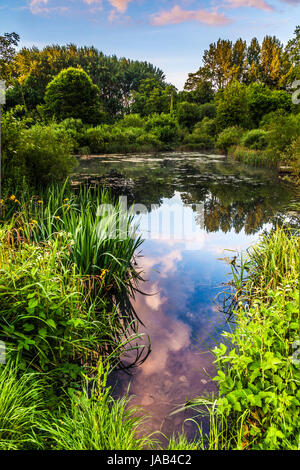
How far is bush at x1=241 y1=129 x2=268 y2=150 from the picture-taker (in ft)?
50.5

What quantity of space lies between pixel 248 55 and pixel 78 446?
4679 centimetres

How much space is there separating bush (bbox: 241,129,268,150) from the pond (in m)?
4.26

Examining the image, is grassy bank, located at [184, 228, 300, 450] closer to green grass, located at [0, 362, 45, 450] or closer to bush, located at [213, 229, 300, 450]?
bush, located at [213, 229, 300, 450]

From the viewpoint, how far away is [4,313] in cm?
187

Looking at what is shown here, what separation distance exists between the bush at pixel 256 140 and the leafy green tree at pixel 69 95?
610 inches

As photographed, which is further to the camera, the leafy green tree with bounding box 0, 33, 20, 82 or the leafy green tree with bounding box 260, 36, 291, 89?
the leafy green tree with bounding box 260, 36, 291, 89

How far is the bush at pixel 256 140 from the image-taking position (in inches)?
606

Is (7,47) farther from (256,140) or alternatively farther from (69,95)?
(69,95)

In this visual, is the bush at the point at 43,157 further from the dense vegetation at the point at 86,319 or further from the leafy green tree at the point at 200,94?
the leafy green tree at the point at 200,94

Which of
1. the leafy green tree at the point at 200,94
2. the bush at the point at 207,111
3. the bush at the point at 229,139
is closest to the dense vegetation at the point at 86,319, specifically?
the bush at the point at 229,139

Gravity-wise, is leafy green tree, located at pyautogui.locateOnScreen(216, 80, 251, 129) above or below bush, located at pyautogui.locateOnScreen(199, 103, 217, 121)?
below

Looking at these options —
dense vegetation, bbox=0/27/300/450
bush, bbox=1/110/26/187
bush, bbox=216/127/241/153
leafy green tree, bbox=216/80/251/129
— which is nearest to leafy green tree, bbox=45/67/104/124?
leafy green tree, bbox=216/80/251/129

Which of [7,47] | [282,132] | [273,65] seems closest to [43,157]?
[7,47]
